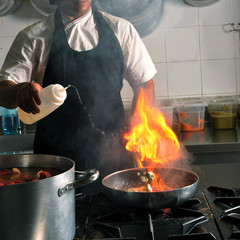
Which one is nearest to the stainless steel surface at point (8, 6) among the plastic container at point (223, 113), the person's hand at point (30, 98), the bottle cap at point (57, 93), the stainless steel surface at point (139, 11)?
the stainless steel surface at point (139, 11)

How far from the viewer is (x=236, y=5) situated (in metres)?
3.06

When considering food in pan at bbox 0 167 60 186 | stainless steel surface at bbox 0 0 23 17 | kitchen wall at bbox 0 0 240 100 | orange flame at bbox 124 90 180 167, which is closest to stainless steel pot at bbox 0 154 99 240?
food in pan at bbox 0 167 60 186

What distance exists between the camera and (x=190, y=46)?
122 inches

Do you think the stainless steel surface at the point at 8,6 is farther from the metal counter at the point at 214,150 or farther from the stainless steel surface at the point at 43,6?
the metal counter at the point at 214,150

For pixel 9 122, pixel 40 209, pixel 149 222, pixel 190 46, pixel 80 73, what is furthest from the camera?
pixel 190 46

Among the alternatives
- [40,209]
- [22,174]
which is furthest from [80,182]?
[22,174]

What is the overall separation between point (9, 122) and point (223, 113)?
174cm

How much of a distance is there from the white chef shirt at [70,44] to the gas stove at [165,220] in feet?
3.35

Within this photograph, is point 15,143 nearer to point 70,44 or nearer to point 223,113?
point 70,44

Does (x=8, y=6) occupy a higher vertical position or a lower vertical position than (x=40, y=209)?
higher

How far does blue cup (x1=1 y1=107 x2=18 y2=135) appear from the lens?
2990 mm

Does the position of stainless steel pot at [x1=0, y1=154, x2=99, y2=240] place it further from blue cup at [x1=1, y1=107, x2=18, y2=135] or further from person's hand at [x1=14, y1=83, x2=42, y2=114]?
blue cup at [x1=1, y1=107, x2=18, y2=135]

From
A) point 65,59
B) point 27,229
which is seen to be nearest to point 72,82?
point 65,59

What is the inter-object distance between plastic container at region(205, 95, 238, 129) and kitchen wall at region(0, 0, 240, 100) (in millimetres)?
198
